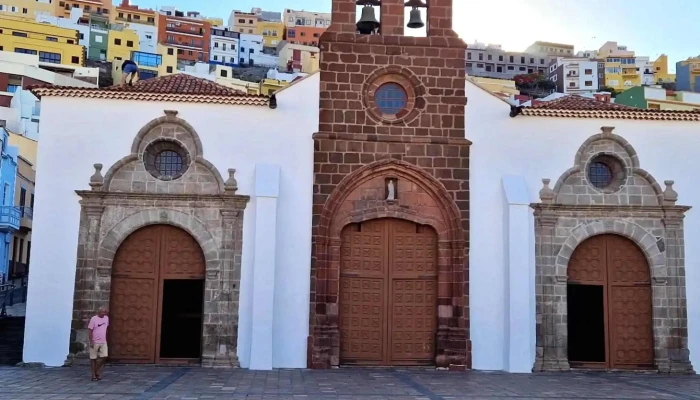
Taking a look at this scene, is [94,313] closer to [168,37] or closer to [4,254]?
[4,254]

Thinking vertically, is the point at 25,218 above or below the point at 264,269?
above

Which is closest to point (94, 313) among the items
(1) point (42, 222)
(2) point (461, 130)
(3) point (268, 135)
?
(1) point (42, 222)

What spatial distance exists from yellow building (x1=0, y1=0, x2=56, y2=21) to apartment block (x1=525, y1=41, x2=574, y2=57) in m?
59.9

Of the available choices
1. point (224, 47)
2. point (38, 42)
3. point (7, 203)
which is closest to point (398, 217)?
point (7, 203)

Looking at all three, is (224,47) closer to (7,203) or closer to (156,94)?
(7,203)

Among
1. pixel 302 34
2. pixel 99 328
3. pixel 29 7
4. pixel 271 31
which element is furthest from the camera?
pixel 271 31

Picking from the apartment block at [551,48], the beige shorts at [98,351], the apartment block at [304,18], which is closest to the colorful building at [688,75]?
the apartment block at [551,48]

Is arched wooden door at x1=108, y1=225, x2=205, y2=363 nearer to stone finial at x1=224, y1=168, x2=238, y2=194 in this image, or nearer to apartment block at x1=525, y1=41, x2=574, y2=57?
stone finial at x1=224, y1=168, x2=238, y2=194

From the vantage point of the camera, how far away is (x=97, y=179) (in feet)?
48.4

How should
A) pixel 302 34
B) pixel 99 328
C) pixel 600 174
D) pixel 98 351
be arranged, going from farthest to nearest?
Answer: pixel 302 34 < pixel 600 174 < pixel 99 328 < pixel 98 351

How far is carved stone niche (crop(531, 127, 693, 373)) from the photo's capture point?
15273 millimetres

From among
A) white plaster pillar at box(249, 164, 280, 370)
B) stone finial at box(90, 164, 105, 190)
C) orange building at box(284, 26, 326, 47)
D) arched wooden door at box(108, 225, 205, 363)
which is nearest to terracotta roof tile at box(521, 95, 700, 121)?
white plaster pillar at box(249, 164, 280, 370)

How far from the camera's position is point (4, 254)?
3022 centimetres

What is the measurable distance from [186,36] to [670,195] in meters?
75.4
